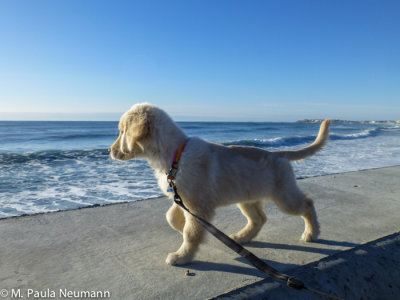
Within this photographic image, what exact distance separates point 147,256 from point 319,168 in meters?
7.60

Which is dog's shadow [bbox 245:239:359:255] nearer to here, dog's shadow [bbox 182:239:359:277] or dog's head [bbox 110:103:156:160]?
dog's shadow [bbox 182:239:359:277]

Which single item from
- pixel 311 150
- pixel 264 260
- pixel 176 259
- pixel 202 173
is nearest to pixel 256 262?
pixel 264 260

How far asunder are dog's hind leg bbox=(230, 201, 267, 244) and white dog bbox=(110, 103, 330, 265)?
1cm

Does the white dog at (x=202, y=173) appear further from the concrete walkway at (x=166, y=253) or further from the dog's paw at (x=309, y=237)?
the concrete walkway at (x=166, y=253)

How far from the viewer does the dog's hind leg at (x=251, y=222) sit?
10.1ft

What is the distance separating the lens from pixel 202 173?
2.67 meters

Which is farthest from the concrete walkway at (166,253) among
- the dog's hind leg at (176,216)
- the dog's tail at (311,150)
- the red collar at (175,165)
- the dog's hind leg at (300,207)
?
the dog's tail at (311,150)

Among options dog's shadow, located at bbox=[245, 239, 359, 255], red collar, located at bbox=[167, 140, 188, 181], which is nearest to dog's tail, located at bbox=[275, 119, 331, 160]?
dog's shadow, located at bbox=[245, 239, 359, 255]

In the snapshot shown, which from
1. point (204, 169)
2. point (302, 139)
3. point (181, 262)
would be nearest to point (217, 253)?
point (181, 262)

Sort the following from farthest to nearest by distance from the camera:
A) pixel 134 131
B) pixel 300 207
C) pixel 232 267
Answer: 1. pixel 300 207
2. pixel 134 131
3. pixel 232 267

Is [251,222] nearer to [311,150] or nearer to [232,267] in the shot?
[232,267]

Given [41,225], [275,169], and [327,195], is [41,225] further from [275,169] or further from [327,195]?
[327,195]

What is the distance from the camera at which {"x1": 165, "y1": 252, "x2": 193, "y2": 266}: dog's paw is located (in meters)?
2.52

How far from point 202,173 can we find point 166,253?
853 millimetres
